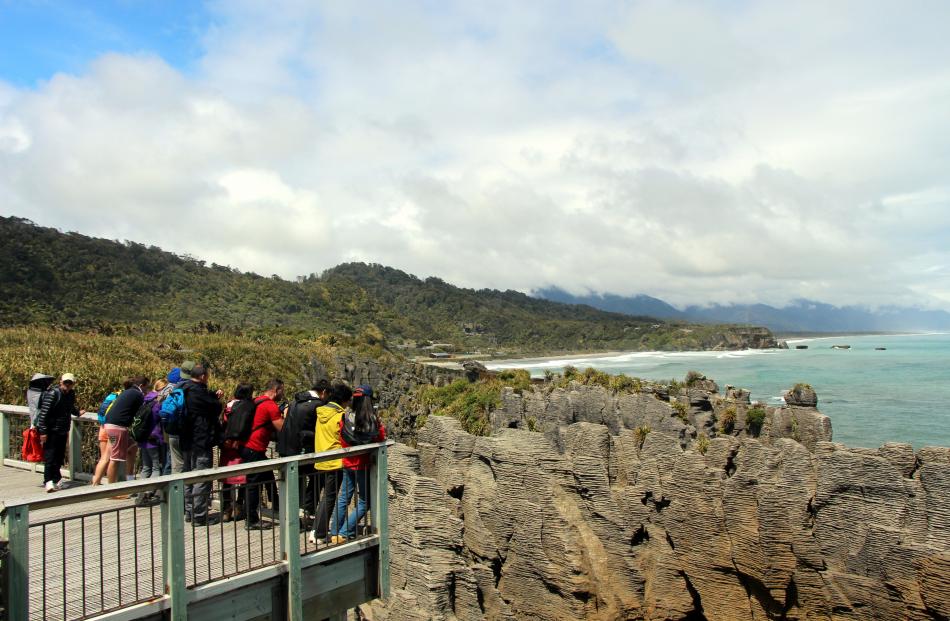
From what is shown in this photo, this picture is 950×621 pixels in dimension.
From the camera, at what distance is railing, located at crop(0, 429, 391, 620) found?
184 inches

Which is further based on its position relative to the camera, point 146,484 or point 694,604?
point 694,604

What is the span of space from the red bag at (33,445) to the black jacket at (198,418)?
2.58m

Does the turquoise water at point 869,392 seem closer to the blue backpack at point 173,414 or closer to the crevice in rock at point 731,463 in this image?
the crevice in rock at point 731,463

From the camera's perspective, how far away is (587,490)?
9.88 m

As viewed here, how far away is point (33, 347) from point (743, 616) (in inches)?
841

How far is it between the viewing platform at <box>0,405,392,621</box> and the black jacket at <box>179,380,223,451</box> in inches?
35.4

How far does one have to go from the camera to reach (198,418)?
7.78 m

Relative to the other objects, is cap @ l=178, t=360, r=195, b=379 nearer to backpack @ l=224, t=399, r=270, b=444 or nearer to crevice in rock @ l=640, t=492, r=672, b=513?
backpack @ l=224, t=399, r=270, b=444

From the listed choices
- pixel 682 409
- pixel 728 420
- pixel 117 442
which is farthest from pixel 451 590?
pixel 728 420

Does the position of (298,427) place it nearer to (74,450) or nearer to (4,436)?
(74,450)

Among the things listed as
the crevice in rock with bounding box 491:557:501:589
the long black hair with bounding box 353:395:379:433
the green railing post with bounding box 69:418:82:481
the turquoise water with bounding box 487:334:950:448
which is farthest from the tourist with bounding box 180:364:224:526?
the turquoise water with bounding box 487:334:950:448

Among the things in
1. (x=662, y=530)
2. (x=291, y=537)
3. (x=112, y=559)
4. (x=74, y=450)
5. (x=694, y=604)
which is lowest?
(x=694, y=604)

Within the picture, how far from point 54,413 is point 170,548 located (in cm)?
465

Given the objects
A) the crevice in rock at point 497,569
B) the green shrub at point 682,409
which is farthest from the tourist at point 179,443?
the green shrub at point 682,409
